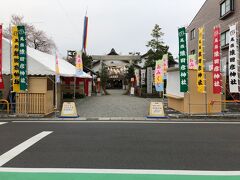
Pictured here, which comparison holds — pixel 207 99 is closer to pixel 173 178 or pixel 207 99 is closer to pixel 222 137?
pixel 222 137

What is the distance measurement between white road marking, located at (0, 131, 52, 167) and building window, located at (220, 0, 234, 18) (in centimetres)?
2065

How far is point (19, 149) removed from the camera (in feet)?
23.4

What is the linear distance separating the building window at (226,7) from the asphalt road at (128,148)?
16922mm

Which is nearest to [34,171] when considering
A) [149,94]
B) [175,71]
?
[175,71]

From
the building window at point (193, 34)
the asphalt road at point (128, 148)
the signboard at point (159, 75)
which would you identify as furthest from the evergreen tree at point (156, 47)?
the asphalt road at point (128, 148)

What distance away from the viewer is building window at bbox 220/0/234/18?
2428 cm

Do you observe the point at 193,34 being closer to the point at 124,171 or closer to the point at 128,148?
the point at 128,148

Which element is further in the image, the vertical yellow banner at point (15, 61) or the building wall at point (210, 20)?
the building wall at point (210, 20)

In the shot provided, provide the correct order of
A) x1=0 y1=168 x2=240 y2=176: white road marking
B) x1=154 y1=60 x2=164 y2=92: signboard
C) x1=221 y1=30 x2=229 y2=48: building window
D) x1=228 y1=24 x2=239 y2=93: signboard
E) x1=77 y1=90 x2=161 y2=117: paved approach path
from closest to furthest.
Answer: x1=0 y1=168 x2=240 y2=176: white road marking < x1=228 y1=24 x2=239 y2=93: signboard < x1=77 y1=90 x2=161 y2=117: paved approach path < x1=154 y1=60 x2=164 y2=92: signboard < x1=221 y1=30 x2=229 y2=48: building window

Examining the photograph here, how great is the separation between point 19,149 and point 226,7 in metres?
23.7

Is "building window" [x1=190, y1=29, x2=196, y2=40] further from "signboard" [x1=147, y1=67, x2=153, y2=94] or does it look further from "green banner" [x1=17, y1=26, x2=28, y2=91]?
"green banner" [x1=17, y1=26, x2=28, y2=91]

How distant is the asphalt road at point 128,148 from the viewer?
584 centimetres

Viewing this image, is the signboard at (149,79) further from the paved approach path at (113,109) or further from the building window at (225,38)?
the paved approach path at (113,109)

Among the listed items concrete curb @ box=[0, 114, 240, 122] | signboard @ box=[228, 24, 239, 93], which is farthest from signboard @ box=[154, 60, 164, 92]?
signboard @ box=[228, 24, 239, 93]
